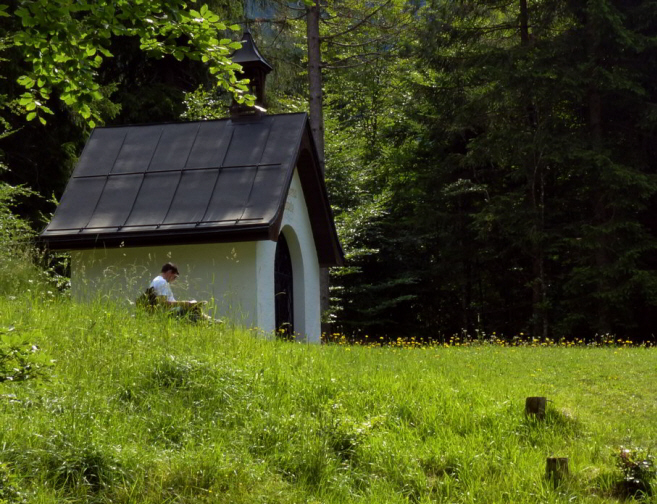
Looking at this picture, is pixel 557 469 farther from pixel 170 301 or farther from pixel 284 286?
pixel 284 286

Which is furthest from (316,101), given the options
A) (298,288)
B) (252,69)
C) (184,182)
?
(184,182)

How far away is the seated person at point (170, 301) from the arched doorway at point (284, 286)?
3693 mm

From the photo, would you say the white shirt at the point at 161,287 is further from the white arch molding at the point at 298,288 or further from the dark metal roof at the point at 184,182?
the white arch molding at the point at 298,288

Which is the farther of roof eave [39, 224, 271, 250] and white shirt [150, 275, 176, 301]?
roof eave [39, 224, 271, 250]

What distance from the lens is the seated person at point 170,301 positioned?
9297 mm

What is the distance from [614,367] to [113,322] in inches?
245

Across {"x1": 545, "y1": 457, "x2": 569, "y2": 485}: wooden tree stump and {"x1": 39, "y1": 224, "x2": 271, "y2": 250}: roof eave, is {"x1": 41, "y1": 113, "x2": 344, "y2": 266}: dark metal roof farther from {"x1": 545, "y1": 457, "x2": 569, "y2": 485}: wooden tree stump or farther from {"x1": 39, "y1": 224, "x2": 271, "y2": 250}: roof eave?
{"x1": 545, "y1": 457, "x2": 569, "y2": 485}: wooden tree stump

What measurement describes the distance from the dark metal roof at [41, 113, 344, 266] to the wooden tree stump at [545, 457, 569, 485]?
654 centimetres

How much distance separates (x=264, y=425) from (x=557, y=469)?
7.09 ft

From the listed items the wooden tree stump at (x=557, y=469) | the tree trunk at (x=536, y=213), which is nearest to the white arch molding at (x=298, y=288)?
the tree trunk at (x=536, y=213)

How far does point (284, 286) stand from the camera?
14539 millimetres

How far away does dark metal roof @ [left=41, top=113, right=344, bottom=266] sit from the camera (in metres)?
12.0

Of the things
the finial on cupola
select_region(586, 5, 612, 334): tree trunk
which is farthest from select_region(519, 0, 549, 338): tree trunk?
the finial on cupola

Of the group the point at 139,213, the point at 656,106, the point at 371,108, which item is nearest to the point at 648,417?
the point at 139,213
